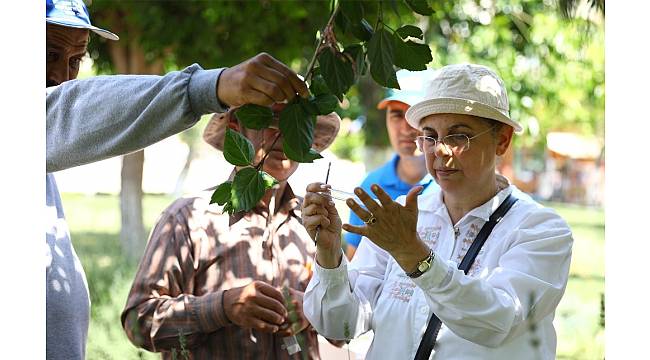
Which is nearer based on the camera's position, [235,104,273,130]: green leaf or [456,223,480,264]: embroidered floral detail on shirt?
[235,104,273,130]: green leaf

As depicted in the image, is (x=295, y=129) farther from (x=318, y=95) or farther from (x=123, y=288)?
(x=123, y=288)

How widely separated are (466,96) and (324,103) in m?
0.82

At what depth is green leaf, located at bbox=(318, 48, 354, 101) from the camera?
7.18ft

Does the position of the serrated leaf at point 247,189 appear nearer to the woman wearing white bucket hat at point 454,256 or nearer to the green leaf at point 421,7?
the woman wearing white bucket hat at point 454,256

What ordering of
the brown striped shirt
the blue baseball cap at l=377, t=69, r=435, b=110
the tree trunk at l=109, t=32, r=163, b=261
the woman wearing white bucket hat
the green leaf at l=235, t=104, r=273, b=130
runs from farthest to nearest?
1. the tree trunk at l=109, t=32, r=163, b=261
2. the blue baseball cap at l=377, t=69, r=435, b=110
3. the brown striped shirt
4. the woman wearing white bucket hat
5. the green leaf at l=235, t=104, r=273, b=130

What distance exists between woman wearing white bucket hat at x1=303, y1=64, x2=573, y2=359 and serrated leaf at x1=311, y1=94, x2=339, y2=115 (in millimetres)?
259

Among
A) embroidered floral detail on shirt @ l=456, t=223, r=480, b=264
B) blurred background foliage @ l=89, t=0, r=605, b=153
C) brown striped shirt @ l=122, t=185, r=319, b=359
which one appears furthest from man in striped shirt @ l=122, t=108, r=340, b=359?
blurred background foliage @ l=89, t=0, r=605, b=153

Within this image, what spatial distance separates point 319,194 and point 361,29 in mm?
548

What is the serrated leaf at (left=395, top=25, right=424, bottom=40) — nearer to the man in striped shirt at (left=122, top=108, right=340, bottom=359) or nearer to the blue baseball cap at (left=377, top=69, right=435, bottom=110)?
the man in striped shirt at (left=122, top=108, right=340, bottom=359)

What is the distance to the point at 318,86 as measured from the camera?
7.23ft

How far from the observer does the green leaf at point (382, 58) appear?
2148mm

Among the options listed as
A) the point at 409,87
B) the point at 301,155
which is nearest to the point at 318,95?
the point at 301,155

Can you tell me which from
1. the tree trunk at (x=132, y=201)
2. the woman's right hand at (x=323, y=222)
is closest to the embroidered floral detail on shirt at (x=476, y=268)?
the woman's right hand at (x=323, y=222)
